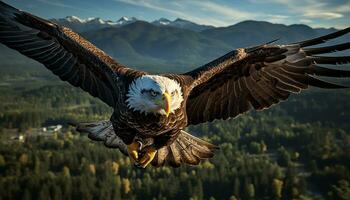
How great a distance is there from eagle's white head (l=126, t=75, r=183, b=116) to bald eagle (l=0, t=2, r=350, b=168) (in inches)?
0.4

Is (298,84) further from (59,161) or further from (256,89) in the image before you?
(59,161)

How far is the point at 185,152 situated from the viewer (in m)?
6.42

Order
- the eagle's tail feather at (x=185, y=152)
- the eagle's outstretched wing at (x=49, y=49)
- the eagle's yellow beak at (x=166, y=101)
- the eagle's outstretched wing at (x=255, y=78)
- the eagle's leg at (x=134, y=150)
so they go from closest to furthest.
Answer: the eagle's yellow beak at (x=166, y=101)
the eagle's outstretched wing at (x=255, y=78)
the eagle's leg at (x=134, y=150)
the eagle's outstretched wing at (x=49, y=49)
the eagle's tail feather at (x=185, y=152)

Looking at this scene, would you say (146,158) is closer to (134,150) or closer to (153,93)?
(134,150)

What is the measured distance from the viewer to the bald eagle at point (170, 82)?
4594 millimetres

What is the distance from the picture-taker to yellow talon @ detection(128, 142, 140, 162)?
5619 millimetres

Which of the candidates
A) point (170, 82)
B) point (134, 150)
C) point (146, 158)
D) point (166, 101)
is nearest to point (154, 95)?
point (166, 101)

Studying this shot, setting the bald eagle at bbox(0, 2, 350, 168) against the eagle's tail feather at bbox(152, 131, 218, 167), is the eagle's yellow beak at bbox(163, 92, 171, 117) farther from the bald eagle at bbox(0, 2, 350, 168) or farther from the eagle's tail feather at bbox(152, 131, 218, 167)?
the eagle's tail feather at bbox(152, 131, 218, 167)

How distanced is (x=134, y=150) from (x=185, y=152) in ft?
3.42

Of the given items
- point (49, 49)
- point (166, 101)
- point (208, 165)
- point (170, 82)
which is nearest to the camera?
point (166, 101)

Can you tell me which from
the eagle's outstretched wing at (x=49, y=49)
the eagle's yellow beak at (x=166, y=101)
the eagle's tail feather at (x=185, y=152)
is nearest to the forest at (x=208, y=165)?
the eagle's tail feather at (x=185, y=152)

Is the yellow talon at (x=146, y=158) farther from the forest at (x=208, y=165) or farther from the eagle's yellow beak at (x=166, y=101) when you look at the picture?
the forest at (x=208, y=165)

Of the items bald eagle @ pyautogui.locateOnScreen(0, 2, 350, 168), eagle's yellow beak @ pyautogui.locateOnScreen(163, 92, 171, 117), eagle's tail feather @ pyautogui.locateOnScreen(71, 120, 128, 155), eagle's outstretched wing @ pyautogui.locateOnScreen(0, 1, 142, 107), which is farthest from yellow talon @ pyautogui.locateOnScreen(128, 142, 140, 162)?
eagle's yellow beak @ pyautogui.locateOnScreen(163, 92, 171, 117)

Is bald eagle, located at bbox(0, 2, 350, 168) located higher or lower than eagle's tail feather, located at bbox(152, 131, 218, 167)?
higher
